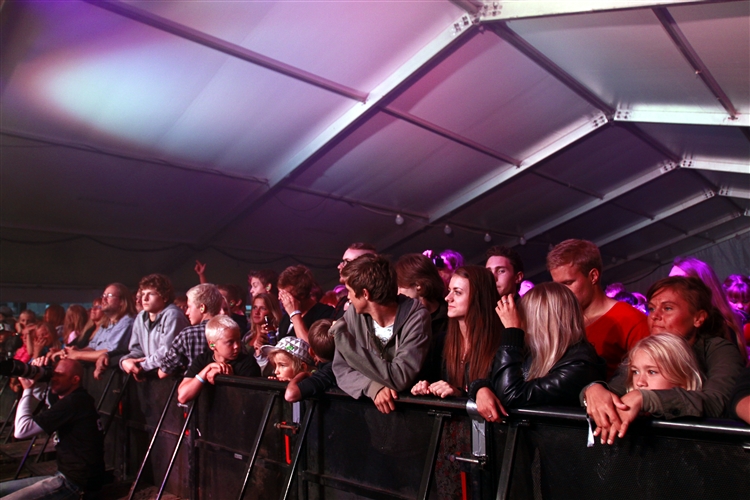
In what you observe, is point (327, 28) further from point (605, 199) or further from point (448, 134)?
point (605, 199)

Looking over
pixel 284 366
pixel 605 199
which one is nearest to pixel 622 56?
pixel 284 366

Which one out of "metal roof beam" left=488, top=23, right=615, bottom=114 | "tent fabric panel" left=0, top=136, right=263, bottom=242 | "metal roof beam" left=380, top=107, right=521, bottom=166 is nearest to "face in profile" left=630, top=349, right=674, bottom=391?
"metal roof beam" left=488, top=23, right=615, bottom=114

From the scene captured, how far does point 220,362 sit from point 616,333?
2553mm

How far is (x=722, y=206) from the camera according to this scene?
14.0 m

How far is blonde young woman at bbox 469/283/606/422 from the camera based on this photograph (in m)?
2.03

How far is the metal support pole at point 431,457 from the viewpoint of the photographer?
7.30 ft

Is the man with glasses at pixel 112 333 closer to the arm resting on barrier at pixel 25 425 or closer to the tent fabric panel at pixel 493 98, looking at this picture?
the arm resting on barrier at pixel 25 425

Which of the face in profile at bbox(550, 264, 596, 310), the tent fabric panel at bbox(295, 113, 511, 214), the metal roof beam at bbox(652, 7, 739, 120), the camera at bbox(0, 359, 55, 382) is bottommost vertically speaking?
the camera at bbox(0, 359, 55, 382)

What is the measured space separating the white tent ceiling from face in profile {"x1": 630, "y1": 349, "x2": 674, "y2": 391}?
150 inches

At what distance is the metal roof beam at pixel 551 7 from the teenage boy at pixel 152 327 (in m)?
4.36

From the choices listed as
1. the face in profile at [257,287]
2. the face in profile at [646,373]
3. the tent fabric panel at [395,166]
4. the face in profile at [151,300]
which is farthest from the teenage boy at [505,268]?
the tent fabric panel at [395,166]

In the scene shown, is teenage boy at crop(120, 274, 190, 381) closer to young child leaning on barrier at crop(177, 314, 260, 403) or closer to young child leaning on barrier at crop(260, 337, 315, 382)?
young child leaning on barrier at crop(177, 314, 260, 403)

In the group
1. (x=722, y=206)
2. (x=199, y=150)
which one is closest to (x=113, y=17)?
(x=199, y=150)

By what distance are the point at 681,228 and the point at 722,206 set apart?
1.49 m
